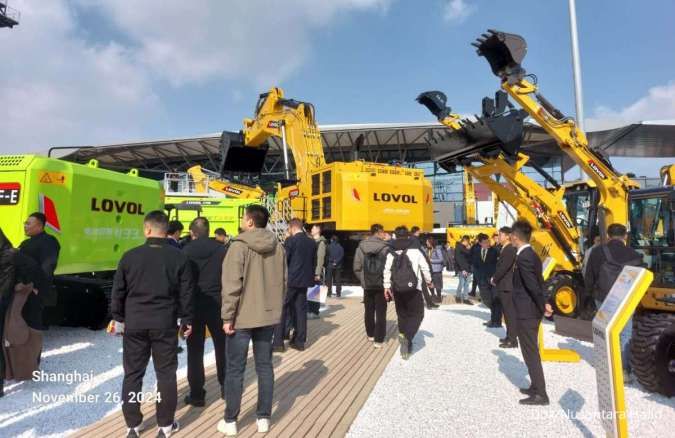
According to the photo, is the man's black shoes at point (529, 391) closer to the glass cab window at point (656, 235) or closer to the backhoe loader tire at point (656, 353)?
the backhoe loader tire at point (656, 353)

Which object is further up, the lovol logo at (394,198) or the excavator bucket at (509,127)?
the excavator bucket at (509,127)

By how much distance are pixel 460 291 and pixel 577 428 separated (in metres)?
7.15

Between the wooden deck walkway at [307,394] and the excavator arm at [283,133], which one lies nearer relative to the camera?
the wooden deck walkway at [307,394]

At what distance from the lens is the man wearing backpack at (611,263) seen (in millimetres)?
Answer: 4809

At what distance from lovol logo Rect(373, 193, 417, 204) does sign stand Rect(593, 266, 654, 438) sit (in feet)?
30.2

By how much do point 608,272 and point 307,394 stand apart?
371 cm

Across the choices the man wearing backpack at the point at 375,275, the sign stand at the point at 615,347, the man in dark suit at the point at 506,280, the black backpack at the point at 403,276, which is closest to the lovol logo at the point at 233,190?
the man wearing backpack at the point at 375,275

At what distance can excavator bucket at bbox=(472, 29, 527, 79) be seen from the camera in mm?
7555

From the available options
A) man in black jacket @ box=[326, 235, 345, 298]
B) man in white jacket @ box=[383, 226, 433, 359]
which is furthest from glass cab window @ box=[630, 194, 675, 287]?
man in black jacket @ box=[326, 235, 345, 298]

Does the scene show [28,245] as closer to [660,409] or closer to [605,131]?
[660,409]

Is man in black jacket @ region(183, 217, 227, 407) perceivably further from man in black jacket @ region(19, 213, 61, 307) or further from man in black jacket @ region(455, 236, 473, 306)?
man in black jacket @ region(455, 236, 473, 306)

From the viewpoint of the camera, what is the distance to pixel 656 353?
4.07 meters

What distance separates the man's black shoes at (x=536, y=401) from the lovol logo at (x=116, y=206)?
5.88m

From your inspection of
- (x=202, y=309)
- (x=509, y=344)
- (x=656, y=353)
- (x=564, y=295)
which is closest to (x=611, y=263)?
(x=656, y=353)
